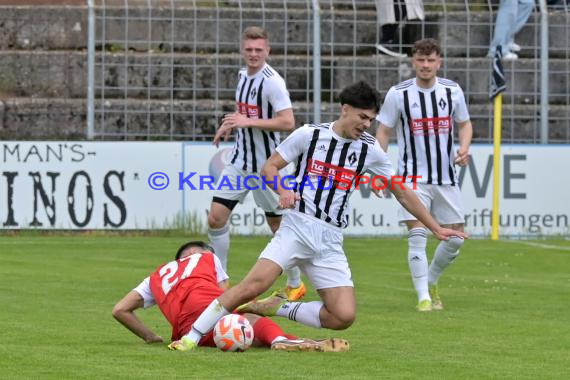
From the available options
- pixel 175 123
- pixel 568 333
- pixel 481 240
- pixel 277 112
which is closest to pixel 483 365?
pixel 568 333

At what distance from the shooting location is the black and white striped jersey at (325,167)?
8992 mm

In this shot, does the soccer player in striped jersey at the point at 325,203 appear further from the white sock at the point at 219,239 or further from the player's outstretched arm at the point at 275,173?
the white sock at the point at 219,239

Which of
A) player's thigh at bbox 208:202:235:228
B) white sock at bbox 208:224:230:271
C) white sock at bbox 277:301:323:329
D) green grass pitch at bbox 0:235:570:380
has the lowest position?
green grass pitch at bbox 0:235:570:380

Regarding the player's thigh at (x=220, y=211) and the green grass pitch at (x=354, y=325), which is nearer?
the green grass pitch at (x=354, y=325)

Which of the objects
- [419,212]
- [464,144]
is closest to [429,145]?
[464,144]

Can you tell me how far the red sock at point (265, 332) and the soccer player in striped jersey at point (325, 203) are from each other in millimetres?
299

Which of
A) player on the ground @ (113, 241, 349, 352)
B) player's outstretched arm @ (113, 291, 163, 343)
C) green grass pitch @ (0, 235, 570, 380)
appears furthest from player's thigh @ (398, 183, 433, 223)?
player's outstretched arm @ (113, 291, 163, 343)

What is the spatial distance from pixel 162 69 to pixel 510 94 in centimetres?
517

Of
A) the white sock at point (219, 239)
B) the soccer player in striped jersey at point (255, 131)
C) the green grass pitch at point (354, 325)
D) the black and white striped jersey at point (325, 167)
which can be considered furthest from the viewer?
the white sock at point (219, 239)

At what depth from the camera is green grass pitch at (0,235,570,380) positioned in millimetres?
7887

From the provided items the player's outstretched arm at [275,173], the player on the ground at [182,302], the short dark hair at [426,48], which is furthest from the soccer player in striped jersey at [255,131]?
the player on the ground at [182,302]

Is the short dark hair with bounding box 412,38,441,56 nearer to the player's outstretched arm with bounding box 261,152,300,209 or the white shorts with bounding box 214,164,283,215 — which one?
the white shorts with bounding box 214,164,283,215

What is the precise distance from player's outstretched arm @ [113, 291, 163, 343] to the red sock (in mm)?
648

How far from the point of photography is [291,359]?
824 centimetres
